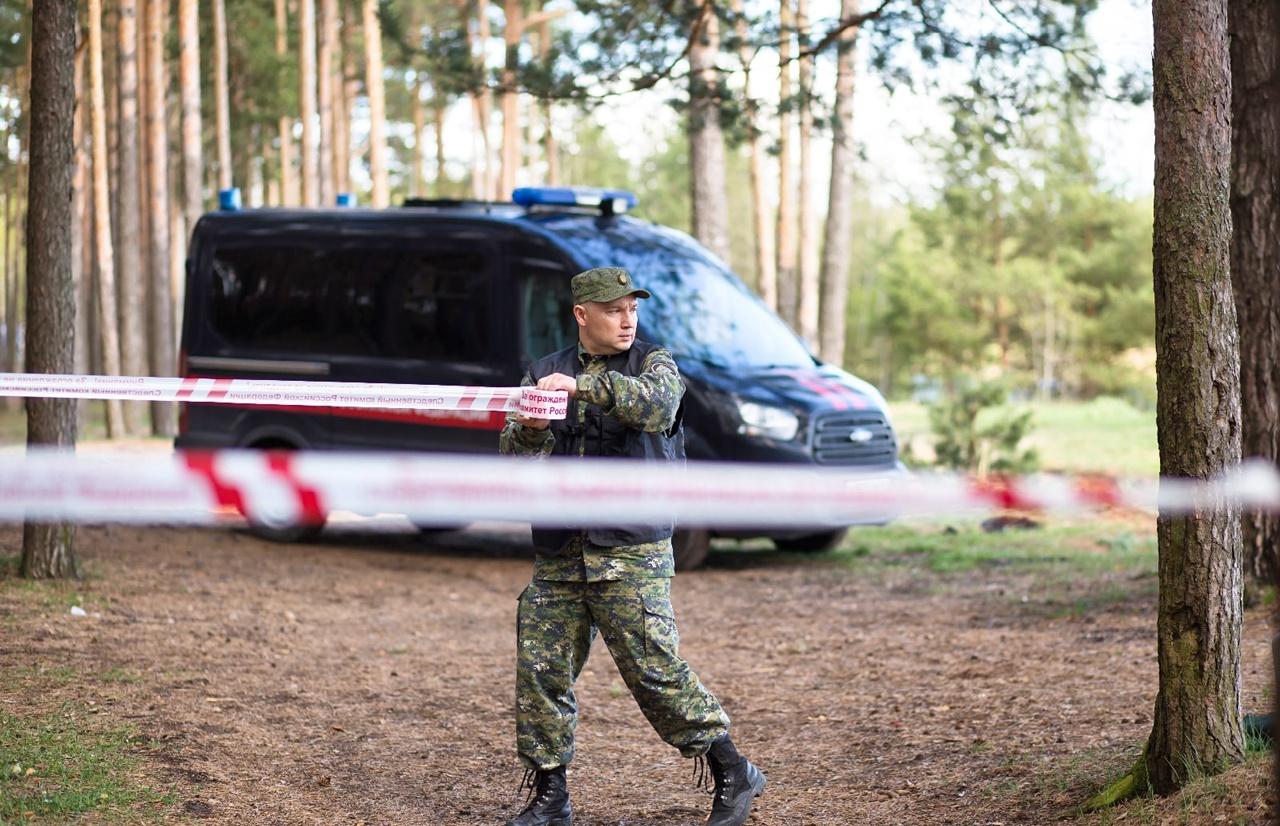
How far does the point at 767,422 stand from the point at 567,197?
256 cm

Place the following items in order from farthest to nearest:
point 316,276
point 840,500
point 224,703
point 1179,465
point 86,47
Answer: point 86,47 < point 316,276 < point 840,500 < point 224,703 < point 1179,465

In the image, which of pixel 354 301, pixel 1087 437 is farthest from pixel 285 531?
pixel 1087 437

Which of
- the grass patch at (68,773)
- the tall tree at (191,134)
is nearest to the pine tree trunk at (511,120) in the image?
the tall tree at (191,134)

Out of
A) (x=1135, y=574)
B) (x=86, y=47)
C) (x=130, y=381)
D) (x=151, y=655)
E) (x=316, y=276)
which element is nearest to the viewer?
(x=130, y=381)

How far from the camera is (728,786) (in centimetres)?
471

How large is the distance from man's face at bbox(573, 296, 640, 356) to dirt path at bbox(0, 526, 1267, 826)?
64.6 inches

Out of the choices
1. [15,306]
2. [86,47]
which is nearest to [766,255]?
[86,47]

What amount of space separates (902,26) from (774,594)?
443 centimetres

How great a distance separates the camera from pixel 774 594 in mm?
9711

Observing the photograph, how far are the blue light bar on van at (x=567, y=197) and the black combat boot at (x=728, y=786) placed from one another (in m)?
6.77

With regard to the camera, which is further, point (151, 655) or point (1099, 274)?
point (1099, 274)

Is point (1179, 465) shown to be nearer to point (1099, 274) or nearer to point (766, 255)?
point (766, 255)

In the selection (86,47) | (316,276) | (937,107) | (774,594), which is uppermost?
(86,47)

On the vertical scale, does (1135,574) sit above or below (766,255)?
below
